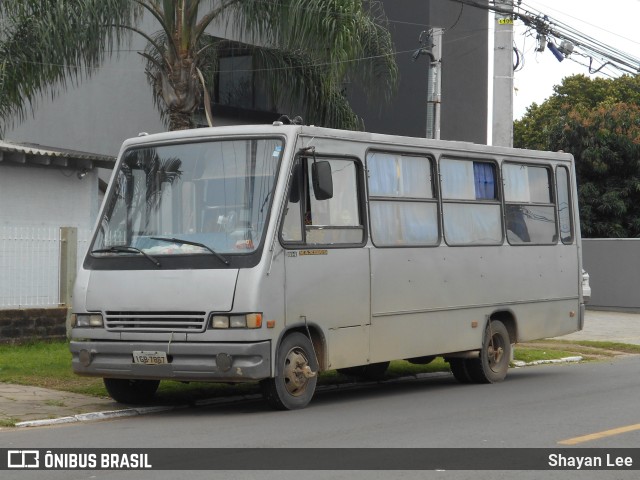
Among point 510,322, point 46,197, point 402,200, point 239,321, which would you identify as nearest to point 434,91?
point 46,197

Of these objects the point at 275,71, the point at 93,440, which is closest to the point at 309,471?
the point at 93,440

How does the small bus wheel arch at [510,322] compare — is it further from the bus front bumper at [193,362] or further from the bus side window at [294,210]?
the bus front bumper at [193,362]

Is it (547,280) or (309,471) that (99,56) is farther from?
(309,471)

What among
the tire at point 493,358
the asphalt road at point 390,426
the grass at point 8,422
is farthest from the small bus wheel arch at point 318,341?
the tire at point 493,358

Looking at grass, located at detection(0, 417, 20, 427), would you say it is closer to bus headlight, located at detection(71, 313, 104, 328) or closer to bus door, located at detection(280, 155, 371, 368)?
bus headlight, located at detection(71, 313, 104, 328)

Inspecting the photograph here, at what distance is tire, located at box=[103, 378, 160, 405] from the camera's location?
1216 centimetres

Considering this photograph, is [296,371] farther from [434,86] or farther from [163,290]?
[434,86]

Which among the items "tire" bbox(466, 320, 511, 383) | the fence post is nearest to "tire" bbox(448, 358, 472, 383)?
"tire" bbox(466, 320, 511, 383)

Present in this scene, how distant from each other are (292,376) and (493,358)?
4.35 metres

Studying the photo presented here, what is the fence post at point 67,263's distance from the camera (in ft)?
59.4

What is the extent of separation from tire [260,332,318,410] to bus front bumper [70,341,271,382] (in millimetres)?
329

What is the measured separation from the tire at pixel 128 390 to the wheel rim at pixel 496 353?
4.84 m

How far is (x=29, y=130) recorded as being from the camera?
94.2 ft

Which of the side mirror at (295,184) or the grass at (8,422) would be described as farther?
the side mirror at (295,184)
